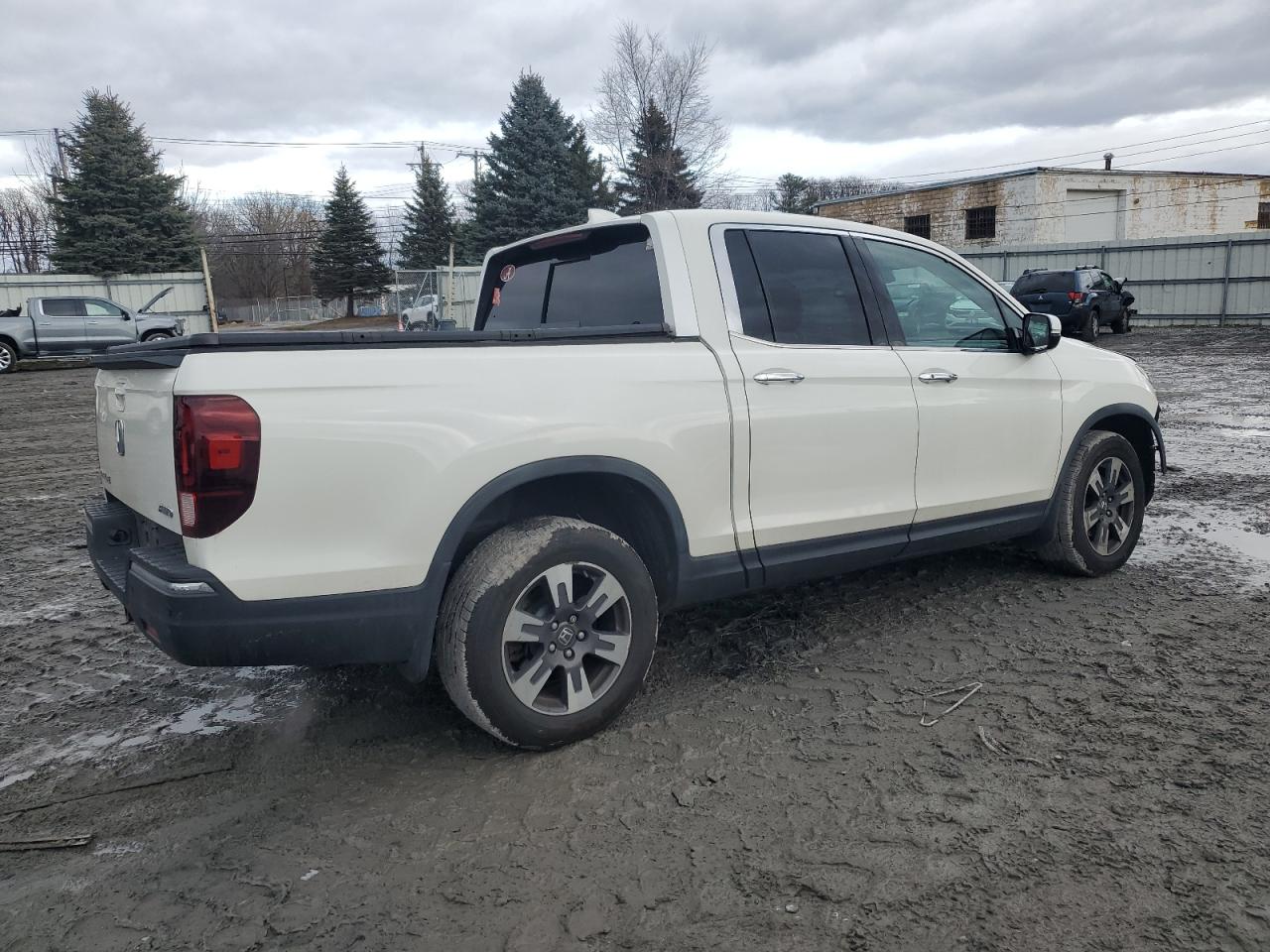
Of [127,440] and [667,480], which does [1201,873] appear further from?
[127,440]

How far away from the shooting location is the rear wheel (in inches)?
865

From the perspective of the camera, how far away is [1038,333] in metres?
4.56

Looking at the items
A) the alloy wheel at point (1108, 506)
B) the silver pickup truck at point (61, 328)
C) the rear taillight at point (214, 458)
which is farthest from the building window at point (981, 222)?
the rear taillight at point (214, 458)

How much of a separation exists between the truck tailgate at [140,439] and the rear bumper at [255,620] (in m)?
Result: 0.16

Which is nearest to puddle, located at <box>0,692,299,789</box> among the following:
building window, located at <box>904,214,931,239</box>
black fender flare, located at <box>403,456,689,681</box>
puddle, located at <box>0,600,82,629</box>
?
black fender flare, located at <box>403,456,689,681</box>

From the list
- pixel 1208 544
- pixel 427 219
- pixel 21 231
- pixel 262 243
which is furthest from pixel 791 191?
pixel 1208 544

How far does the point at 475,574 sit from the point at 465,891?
0.94 m

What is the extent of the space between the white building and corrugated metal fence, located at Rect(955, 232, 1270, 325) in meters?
7.00

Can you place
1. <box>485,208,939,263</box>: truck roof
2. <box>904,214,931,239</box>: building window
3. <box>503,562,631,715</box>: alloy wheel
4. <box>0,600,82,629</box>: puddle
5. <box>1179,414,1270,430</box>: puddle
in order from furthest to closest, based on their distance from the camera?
<box>904,214,931,239</box>: building window
<box>1179,414,1270,430</box>: puddle
<box>0,600,82,629</box>: puddle
<box>485,208,939,263</box>: truck roof
<box>503,562,631,715</box>: alloy wheel

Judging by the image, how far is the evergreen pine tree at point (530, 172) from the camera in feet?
121

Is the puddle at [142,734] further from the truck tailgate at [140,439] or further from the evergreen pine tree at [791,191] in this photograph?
the evergreen pine tree at [791,191]

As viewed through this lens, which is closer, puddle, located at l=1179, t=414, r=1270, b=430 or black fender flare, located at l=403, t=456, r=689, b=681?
black fender flare, located at l=403, t=456, r=689, b=681

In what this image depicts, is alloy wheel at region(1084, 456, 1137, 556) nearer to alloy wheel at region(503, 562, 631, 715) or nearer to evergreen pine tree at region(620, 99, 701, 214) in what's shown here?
alloy wheel at region(503, 562, 631, 715)

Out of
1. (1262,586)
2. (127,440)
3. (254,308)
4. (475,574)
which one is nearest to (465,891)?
(475,574)
